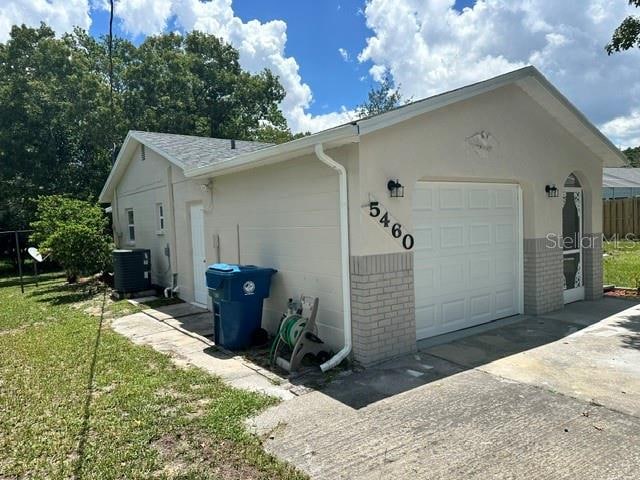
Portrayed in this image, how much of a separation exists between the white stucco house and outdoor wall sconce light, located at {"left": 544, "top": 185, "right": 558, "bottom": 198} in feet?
0.13

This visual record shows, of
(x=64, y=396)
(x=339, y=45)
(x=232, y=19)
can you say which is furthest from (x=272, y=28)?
(x=64, y=396)

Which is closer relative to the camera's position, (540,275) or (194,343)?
(194,343)

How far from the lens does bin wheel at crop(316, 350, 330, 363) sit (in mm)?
5609

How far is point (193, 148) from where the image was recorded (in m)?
10.9

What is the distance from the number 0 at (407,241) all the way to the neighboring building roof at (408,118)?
1414mm

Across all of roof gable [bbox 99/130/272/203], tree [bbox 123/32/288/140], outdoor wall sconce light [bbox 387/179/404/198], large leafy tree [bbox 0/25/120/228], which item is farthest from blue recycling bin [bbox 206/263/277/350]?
tree [bbox 123/32/288/140]

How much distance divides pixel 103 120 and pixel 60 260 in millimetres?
10598

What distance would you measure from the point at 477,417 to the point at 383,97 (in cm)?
3441

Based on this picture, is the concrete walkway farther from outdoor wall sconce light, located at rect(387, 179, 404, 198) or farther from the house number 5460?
outdoor wall sconce light, located at rect(387, 179, 404, 198)

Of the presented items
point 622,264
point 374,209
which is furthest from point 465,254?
point 622,264

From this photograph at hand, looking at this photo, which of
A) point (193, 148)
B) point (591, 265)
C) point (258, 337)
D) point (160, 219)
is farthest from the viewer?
point (160, 219)

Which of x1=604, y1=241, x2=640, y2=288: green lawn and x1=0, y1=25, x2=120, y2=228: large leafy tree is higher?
x1=0, y1=25, x2=120, y2=228: large leafy tree

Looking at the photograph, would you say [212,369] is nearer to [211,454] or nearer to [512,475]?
[211,454]

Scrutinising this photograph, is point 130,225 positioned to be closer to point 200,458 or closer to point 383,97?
point 200,458
